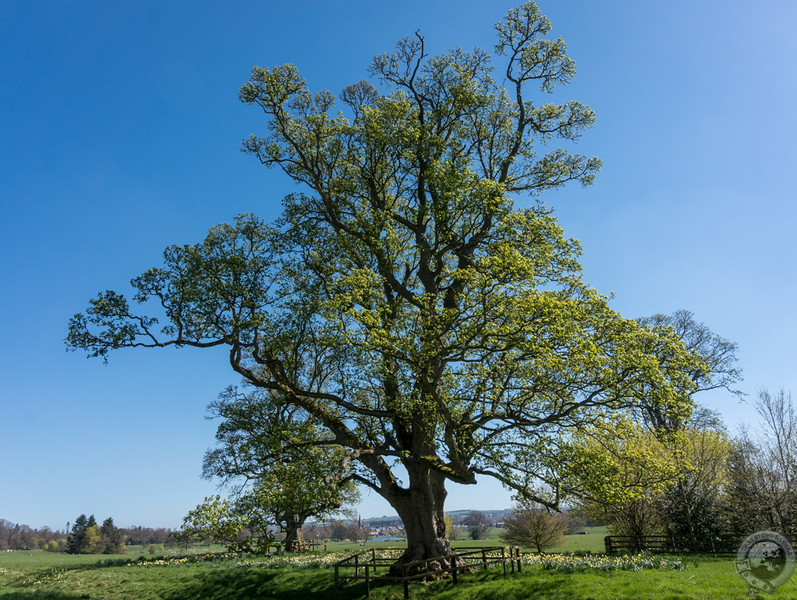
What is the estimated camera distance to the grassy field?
1466 cm

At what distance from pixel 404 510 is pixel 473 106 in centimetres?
1786

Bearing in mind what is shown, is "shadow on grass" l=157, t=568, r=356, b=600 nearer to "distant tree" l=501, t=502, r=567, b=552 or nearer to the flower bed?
the flower bed

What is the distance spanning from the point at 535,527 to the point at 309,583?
19765 mm

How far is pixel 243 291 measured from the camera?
65.9ft

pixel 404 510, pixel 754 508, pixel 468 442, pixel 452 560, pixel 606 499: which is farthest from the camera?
pixel 754 508

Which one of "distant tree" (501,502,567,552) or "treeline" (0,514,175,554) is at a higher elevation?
"distant tree" (501,502,567,552)

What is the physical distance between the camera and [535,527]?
117ft

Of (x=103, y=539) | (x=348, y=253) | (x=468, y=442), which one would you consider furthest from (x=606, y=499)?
(x=103, y=539)

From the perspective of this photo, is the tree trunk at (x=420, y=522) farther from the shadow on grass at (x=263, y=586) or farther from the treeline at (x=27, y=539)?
the treeline at (x=27, y=539)

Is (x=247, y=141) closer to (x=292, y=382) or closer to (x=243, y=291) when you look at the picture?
(x=243, y=291)

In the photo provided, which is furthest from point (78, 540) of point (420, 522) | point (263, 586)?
point (420, 522)

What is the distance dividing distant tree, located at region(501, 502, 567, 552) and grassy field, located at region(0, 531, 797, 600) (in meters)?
14.6

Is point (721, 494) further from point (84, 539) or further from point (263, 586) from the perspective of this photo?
point (84, 539)

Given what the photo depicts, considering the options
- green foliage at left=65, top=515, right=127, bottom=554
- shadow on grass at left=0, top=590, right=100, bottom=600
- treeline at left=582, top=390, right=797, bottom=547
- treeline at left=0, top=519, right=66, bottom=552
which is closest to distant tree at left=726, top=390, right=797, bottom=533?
treeline at left=582, top=390, right=797, bottom=547
